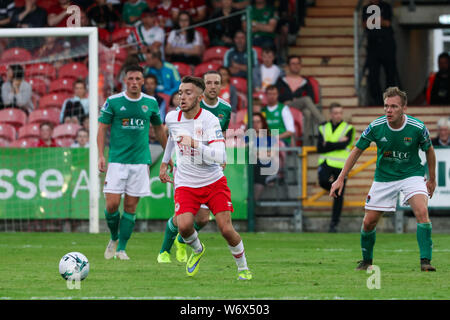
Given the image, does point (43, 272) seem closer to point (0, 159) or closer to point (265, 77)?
point (0, 159)

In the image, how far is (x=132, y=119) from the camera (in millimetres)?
11969

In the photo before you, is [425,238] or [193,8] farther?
[193,8]

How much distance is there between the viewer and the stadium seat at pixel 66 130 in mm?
17797

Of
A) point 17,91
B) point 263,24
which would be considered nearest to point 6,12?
point 17,91

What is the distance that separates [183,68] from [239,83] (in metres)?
1.20

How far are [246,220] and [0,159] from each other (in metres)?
4.41

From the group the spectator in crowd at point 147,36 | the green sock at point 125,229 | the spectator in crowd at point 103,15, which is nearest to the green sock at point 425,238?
the green sock at point 125,229

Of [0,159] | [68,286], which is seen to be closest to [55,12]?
[0,159]

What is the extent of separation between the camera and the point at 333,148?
17.2m

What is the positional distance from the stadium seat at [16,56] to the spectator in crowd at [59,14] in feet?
8.71

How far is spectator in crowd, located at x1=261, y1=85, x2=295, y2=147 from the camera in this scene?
699 inches

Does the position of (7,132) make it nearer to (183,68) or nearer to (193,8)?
(183,68)

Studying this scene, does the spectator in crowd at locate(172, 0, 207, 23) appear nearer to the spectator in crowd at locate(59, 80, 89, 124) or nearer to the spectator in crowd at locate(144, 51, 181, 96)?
the spectator in crowd at locate(144, 51, 181, 96)

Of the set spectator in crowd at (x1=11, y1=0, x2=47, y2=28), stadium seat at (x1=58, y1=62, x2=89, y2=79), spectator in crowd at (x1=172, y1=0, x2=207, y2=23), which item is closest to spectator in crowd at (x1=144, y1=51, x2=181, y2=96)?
stadium seat at (x1=58, y1=62, x2=89, y2=79)
